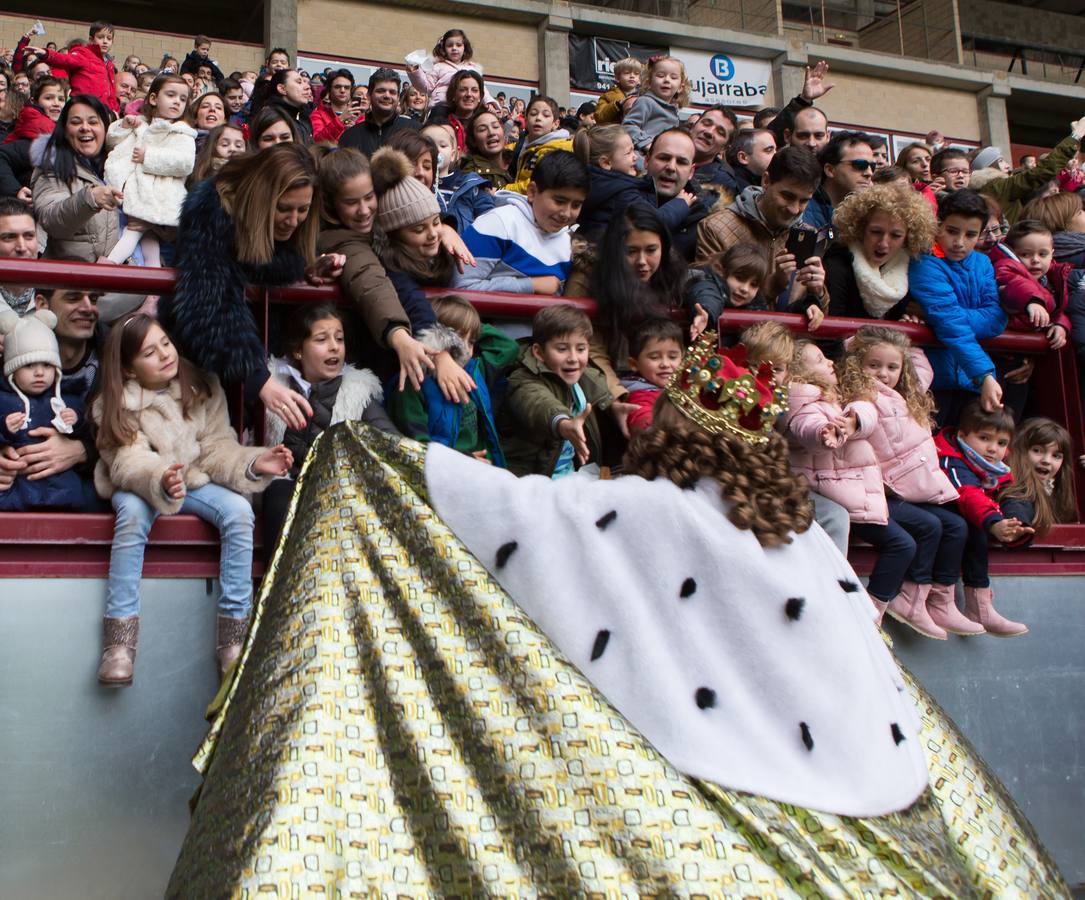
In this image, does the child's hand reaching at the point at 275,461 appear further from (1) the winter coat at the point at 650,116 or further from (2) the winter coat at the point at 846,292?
(1) the winter coat at the point at 650,116

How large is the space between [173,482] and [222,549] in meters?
0.31

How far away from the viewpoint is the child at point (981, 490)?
5.40 m

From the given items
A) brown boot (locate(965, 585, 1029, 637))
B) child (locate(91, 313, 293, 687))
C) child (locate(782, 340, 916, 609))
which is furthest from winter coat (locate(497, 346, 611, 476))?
brown boot (locate(965, 585, 1029, 637))

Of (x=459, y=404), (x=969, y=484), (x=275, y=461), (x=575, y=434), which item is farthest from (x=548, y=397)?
(x=969, y=484)

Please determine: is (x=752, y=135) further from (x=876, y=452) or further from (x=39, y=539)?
(x=39, y=539)

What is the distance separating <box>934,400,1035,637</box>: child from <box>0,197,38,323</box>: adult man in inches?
161

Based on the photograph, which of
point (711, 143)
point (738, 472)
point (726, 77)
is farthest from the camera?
point (726, 77)

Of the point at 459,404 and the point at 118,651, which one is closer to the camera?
the point at 118,651

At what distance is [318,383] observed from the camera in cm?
465

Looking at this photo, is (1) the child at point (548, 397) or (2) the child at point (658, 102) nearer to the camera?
(1) the child at point (548, 397)

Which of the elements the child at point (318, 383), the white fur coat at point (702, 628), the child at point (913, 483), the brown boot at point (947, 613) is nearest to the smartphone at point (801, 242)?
the child at point (913, 483)

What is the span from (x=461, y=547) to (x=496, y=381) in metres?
2.00

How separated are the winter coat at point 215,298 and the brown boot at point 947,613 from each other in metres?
2.96

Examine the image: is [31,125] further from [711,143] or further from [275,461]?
[275,461]
